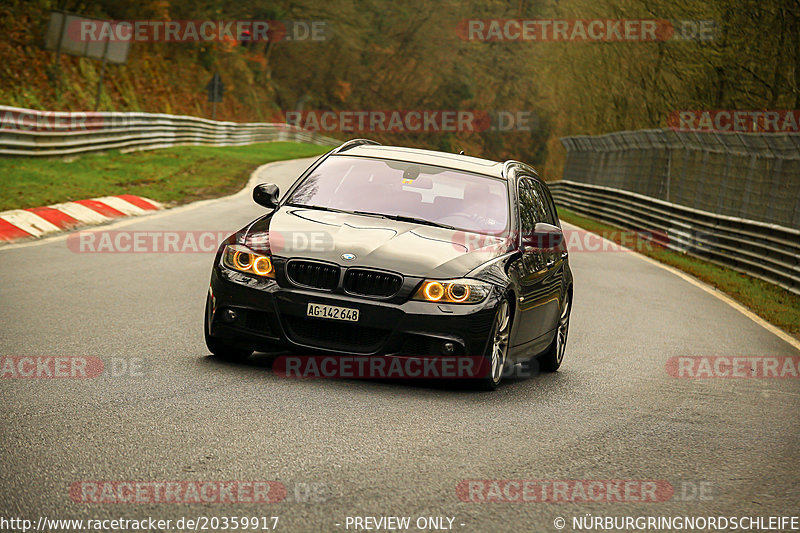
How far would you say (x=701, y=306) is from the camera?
53.3ft

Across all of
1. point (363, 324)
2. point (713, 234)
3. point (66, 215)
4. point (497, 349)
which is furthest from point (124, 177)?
point (363, 324)

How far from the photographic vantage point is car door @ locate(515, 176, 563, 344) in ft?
28.2

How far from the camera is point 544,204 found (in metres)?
10.3

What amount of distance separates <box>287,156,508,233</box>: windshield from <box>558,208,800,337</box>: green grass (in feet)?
21.6

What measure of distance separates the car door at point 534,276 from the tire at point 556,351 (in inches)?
7.9

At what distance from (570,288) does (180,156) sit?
25.2 metres

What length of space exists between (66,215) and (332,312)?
427 inches

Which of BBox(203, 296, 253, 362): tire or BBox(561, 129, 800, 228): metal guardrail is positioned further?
BBox(561, 129, 800, 228): metal guardrail

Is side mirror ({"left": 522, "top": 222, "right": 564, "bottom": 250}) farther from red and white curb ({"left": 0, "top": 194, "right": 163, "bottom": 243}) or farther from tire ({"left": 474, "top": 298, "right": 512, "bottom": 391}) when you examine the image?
red and white curb ({"left": 0, "top": 194, "right": 163, "bottom": 243})

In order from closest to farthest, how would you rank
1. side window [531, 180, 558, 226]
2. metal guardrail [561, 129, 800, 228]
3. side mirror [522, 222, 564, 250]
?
side mirror [522, 222, 564, 250] → side window [531, 180, 558, 226] → metal guardrail [561, 129, 800, 228]

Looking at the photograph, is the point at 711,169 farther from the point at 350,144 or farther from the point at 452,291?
the point at 452,291

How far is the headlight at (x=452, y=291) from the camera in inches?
301

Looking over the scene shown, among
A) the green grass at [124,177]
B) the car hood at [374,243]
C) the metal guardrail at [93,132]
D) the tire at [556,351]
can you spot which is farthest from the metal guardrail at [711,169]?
the metal guardrail at [93,132]

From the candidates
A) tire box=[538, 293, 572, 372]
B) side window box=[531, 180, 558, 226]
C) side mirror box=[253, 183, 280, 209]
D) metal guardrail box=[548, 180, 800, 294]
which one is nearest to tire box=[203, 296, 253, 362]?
side mirror box=[253, 183, 280, 209]
